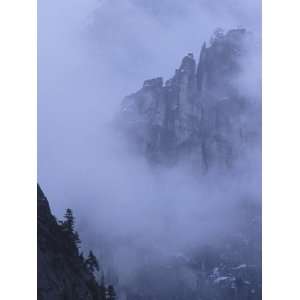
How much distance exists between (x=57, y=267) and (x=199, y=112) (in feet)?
Result: 10.2

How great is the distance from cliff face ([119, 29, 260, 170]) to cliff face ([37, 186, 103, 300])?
1.74 metres

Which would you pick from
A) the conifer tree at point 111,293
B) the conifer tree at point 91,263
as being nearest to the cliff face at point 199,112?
the conifer tree at point 91,263

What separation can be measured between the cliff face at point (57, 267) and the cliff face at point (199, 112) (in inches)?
68.7

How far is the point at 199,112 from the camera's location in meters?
9.73

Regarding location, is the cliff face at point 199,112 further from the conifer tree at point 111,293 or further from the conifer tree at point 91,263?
the conifer tree at point 111,293

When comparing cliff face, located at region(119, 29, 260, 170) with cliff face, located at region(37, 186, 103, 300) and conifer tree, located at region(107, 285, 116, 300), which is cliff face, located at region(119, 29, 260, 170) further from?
conifer tree, located at region(107, 285, 116, 300)

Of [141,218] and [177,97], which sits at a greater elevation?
[177,97]

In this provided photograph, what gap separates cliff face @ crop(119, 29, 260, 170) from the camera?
372 inches

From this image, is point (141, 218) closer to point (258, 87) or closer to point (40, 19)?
point (258, 87)

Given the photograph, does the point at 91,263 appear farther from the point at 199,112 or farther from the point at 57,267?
the point at 199,112

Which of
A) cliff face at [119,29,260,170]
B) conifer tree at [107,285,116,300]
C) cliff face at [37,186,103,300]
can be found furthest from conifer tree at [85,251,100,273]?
cliff face at [119,29,260,170]
